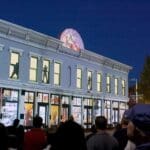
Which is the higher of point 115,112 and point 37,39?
point 37,39

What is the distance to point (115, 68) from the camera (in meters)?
48.9

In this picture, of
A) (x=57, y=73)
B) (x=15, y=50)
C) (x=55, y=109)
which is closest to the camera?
(x=15, y=50)

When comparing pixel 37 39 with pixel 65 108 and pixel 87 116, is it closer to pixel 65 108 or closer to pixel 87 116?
pixel 65 108

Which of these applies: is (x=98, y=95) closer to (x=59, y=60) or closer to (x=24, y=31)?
(x=59, y=60)

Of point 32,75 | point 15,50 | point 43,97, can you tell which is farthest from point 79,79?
point 15,50

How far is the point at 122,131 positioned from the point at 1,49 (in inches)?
910

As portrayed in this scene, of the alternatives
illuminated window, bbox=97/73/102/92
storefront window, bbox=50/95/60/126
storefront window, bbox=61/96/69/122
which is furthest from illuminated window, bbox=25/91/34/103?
illuminated window, bbox=97/73/102/92

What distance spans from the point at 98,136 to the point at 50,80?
95.4 feet

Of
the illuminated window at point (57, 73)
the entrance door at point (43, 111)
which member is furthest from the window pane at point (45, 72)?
the entrance door at point (43, 111)

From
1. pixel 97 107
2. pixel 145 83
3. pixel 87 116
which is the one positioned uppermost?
pixel 145 83

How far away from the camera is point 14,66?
105 ft

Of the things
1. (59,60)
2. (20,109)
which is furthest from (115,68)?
(20,109)

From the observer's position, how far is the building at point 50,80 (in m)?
31.5

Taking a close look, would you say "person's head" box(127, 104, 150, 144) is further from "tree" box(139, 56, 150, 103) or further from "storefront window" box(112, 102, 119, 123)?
"tree" box(139, 56, 150, 103)
